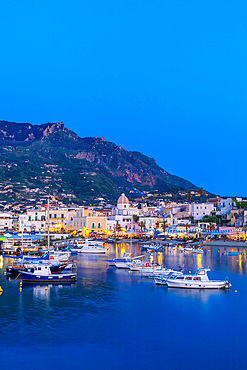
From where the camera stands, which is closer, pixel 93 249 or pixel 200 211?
pixel 93 249

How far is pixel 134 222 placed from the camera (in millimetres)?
114250

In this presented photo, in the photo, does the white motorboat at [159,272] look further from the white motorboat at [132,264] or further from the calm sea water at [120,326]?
the calm sea water at [120,326]

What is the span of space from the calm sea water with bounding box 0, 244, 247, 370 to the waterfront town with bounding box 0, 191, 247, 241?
5382 cm

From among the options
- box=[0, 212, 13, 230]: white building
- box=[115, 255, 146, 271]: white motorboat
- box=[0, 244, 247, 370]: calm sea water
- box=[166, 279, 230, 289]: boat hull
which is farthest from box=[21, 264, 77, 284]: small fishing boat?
box=[0, 212, 13, 230]: white building

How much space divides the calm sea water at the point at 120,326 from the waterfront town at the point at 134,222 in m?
53.8

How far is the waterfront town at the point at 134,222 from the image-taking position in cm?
10294

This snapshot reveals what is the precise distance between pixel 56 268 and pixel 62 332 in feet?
68.3

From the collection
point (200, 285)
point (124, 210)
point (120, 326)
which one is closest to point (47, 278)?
point (200, 285)

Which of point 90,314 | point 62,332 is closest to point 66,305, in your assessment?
point 90,314

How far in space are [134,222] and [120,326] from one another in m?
85.6

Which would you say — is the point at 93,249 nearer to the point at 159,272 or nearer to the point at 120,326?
the point at 159,272

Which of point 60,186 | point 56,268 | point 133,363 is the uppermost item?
point 60,186

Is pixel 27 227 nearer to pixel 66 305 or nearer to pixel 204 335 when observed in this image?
pixel 66 305

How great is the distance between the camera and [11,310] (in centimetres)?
3219
